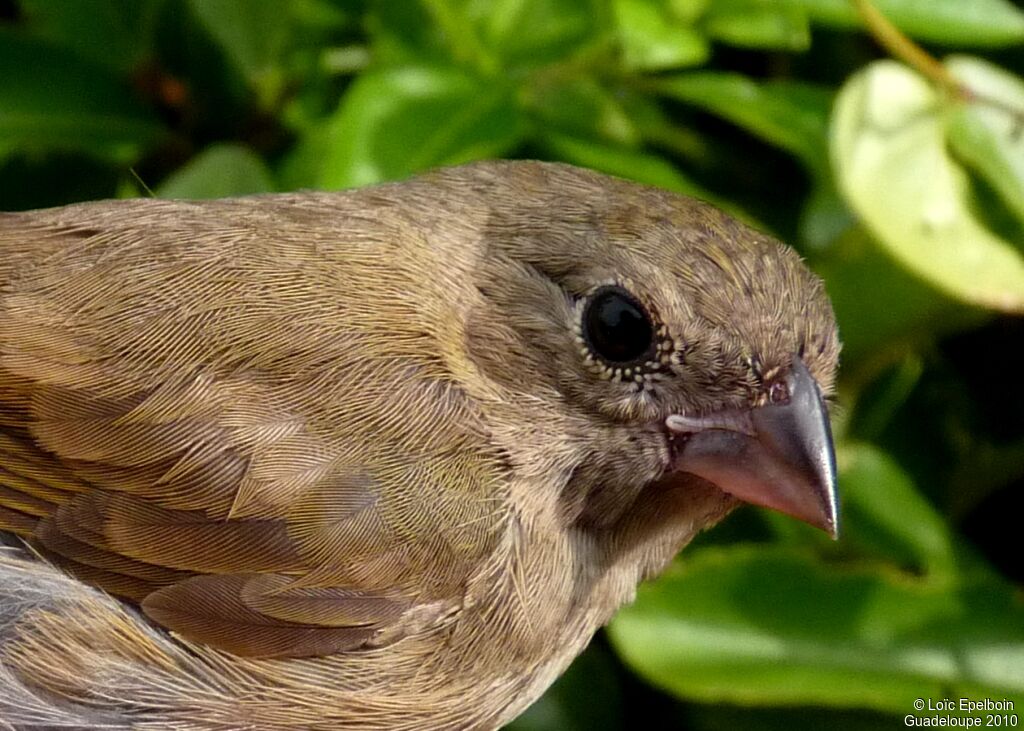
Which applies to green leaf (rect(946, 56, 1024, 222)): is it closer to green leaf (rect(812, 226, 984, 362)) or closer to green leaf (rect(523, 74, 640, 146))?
green leaf (rect(812, 226, 984, 362))

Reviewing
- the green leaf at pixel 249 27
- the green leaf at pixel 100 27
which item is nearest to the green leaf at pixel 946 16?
the green leaf at pixel 249 27

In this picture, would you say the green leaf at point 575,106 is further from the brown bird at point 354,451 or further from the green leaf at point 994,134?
the brown bird at point 354,451

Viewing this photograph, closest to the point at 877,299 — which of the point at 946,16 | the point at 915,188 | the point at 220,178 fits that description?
the point at 915,188

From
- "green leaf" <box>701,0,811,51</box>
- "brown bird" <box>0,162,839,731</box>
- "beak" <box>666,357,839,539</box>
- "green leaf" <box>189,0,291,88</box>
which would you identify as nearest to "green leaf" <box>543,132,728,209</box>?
"green leaf" <box>701,0,811,51</box>

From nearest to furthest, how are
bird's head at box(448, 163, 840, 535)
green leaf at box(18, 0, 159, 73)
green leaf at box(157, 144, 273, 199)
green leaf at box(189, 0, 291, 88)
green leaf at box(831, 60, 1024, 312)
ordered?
bird's head at box(448, 163, 840, 535) < green leaf at box(831, 60, 1024, 312) < green leaf at box(157, 144, 273, 199) < green leaf at box(189, 0, 291, 88) < green leaf at box(18, 0, 159, 73)

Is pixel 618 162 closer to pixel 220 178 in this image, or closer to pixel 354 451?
pixel 220 178
